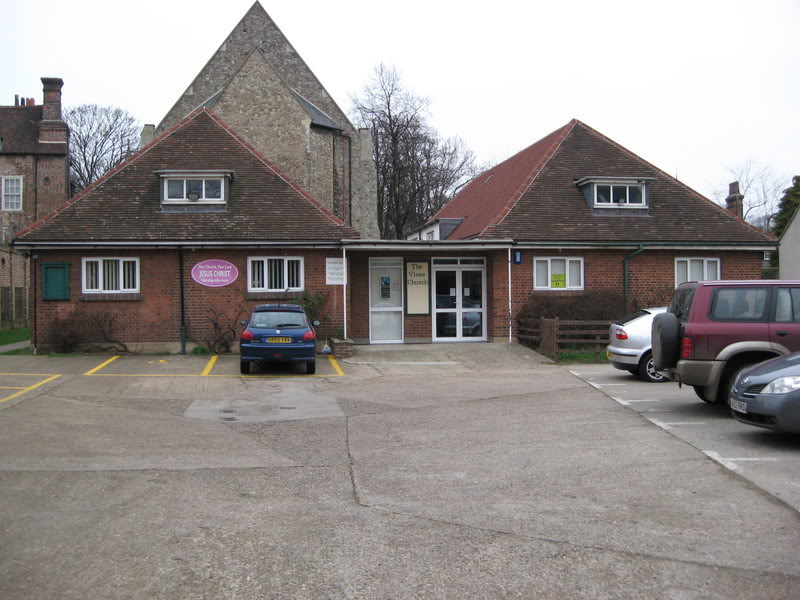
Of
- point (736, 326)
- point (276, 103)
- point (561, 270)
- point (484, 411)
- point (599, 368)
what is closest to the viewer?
point (736, 326)

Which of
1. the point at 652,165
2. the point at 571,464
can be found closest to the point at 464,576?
the point at 571,464

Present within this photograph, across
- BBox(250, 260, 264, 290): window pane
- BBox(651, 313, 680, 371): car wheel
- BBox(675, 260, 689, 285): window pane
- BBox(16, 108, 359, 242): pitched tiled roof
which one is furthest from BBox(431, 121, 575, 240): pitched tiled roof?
BBox(651, 313, 680, 371): car wheel

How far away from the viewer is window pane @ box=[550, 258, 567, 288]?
21.1 meters

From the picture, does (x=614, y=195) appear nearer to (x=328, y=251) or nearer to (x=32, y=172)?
(x=328, y=251)

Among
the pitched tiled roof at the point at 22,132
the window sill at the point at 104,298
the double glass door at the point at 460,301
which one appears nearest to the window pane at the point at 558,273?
the double glass door at the point at 460,301

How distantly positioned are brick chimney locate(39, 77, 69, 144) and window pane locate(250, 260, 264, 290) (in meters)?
30.4

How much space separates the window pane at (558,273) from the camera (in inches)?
829

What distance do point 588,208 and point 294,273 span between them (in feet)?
29.9

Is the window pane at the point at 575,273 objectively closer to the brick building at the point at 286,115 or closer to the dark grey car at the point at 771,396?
the dark grey car at the point at 771,396

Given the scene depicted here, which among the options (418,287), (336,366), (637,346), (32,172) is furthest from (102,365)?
(32,172)

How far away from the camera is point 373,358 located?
18.5m

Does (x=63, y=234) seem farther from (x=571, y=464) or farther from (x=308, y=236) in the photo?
(x=571, y=464)

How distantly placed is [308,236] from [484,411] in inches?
379

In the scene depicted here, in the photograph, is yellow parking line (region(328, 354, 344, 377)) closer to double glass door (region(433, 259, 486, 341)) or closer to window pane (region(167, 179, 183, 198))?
double glass door (region(433, 259, 486, 341))
